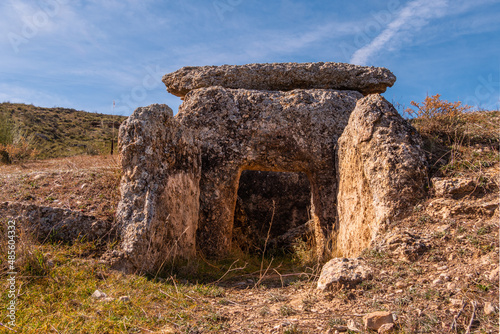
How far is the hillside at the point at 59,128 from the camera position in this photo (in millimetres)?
18406

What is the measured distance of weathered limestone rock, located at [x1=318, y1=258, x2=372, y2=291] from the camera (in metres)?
3.51

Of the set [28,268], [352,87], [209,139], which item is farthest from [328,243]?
[28,268]

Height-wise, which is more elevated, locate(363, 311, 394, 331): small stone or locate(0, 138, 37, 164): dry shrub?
locate(0, 138, 37, 164): dry shrub

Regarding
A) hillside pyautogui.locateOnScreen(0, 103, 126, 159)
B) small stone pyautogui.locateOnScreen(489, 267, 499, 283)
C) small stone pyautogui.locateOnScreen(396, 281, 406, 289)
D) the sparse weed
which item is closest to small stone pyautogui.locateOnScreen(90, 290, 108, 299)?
the sparse weed

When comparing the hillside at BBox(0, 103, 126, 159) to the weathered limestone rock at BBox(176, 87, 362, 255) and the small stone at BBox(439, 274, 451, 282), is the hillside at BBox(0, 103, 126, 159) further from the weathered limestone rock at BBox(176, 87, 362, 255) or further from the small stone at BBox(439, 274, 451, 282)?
the small stone at BBox(439, 274, 451, 282)

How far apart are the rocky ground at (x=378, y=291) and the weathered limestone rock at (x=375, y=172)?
24 centimetres

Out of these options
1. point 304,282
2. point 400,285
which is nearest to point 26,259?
point 304,282

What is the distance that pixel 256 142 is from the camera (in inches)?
240

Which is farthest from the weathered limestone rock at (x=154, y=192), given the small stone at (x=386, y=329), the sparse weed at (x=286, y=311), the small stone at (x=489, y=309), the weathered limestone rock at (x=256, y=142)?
the small stone at (x=489, y=309)

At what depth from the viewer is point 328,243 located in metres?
5.79

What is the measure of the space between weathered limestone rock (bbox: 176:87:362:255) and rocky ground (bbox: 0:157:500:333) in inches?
57.8

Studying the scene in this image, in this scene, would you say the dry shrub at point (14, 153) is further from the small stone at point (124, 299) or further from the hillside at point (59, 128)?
the small stone at point (124, 299)

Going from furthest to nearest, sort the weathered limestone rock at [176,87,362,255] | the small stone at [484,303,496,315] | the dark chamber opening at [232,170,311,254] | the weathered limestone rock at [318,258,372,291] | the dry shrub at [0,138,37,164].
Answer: the dry shrub at [0,138,37,164], the dark chamber opening at [232,170,311,254], the weathered limestone rock at [176,87,362,255], the weathered limestone rock at [318,258,372,291], the small stone at [484,303,496,315]

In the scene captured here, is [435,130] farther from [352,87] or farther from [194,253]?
[194,253]
